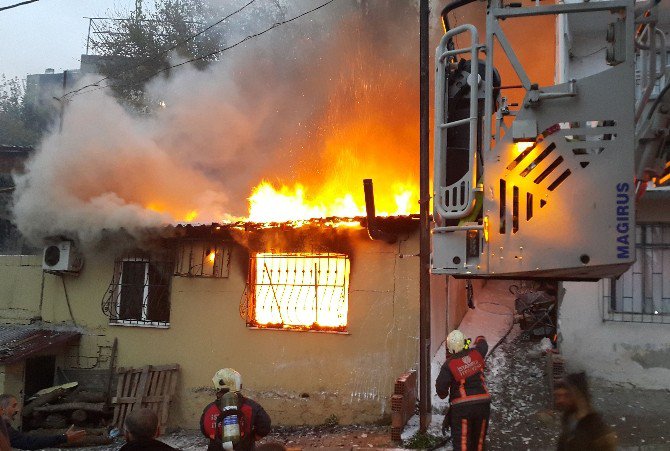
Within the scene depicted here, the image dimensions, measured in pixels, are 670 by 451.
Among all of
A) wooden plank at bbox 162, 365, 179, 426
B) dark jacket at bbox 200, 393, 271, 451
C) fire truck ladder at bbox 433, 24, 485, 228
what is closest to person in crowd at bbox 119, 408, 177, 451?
dark jacket at bbox 200, 393, 271, 451

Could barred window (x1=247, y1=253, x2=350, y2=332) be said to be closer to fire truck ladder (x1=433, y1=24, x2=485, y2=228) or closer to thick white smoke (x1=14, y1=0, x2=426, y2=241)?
thick white smoke (x1=14, y1=0, x2=426, y2=241)

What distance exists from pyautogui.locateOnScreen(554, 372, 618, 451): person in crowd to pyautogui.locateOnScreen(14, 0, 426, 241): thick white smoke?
30.6 feet

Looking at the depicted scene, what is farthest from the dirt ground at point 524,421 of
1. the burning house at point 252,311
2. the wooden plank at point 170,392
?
the burning house at point 252,311

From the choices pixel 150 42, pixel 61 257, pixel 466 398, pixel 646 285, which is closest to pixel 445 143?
pixel 466 398

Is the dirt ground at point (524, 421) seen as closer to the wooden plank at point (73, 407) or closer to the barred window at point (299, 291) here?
the wooden plank at point (73, 407)

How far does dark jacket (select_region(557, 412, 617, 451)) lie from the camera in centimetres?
366

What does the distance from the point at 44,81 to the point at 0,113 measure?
3.53m

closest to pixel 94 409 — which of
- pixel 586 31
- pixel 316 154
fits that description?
pixel 316 154

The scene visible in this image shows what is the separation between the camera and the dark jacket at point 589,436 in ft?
12.0

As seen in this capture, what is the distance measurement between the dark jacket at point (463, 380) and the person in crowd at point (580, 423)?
202cm

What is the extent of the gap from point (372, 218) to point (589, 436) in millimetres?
4937

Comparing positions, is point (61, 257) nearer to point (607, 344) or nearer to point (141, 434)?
point (141, 434)

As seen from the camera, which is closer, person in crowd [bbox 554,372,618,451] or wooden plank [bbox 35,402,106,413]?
person in crowd [bbox 554,372,618,451]

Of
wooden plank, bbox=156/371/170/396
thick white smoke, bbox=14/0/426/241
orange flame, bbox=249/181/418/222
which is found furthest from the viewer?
thick white smoke, bbox=14/0/426/241
